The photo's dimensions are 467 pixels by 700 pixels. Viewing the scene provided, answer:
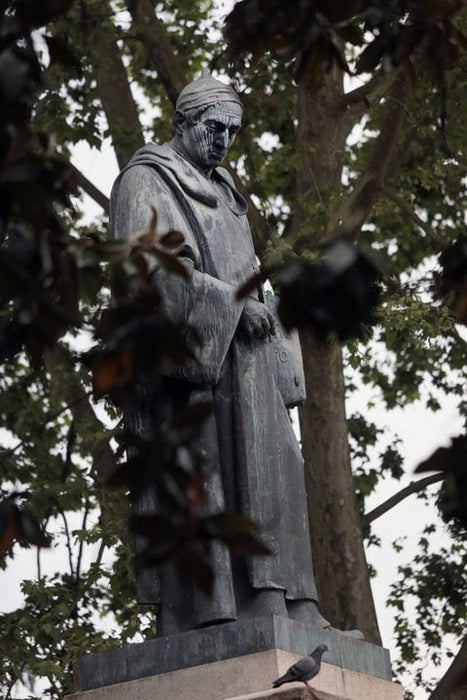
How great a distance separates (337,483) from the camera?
1482cm

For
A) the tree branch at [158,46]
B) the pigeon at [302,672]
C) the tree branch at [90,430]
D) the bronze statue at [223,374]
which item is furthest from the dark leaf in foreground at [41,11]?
the tree branch at [158,46]

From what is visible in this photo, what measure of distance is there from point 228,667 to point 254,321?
1.40 metres

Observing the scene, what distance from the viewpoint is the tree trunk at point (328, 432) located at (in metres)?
14.4

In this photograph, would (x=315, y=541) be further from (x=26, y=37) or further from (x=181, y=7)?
(x=26, y=37)

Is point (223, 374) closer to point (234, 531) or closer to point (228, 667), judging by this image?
point (228, 667)

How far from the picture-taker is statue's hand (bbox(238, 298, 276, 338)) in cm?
747

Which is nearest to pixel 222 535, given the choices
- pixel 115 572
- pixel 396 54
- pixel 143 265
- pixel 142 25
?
pixel 143 265

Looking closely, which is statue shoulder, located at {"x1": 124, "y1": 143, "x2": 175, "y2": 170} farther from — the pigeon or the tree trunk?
the tree trunk

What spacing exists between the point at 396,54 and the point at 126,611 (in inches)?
397

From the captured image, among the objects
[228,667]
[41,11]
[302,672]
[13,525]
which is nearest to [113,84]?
[228,667]

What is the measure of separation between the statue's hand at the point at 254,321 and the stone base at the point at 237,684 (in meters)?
1.32

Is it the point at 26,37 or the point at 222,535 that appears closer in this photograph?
the point at 222,535

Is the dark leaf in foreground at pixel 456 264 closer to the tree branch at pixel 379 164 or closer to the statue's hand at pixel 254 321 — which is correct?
the statue's hand at pixel 254 321

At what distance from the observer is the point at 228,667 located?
6.78m
